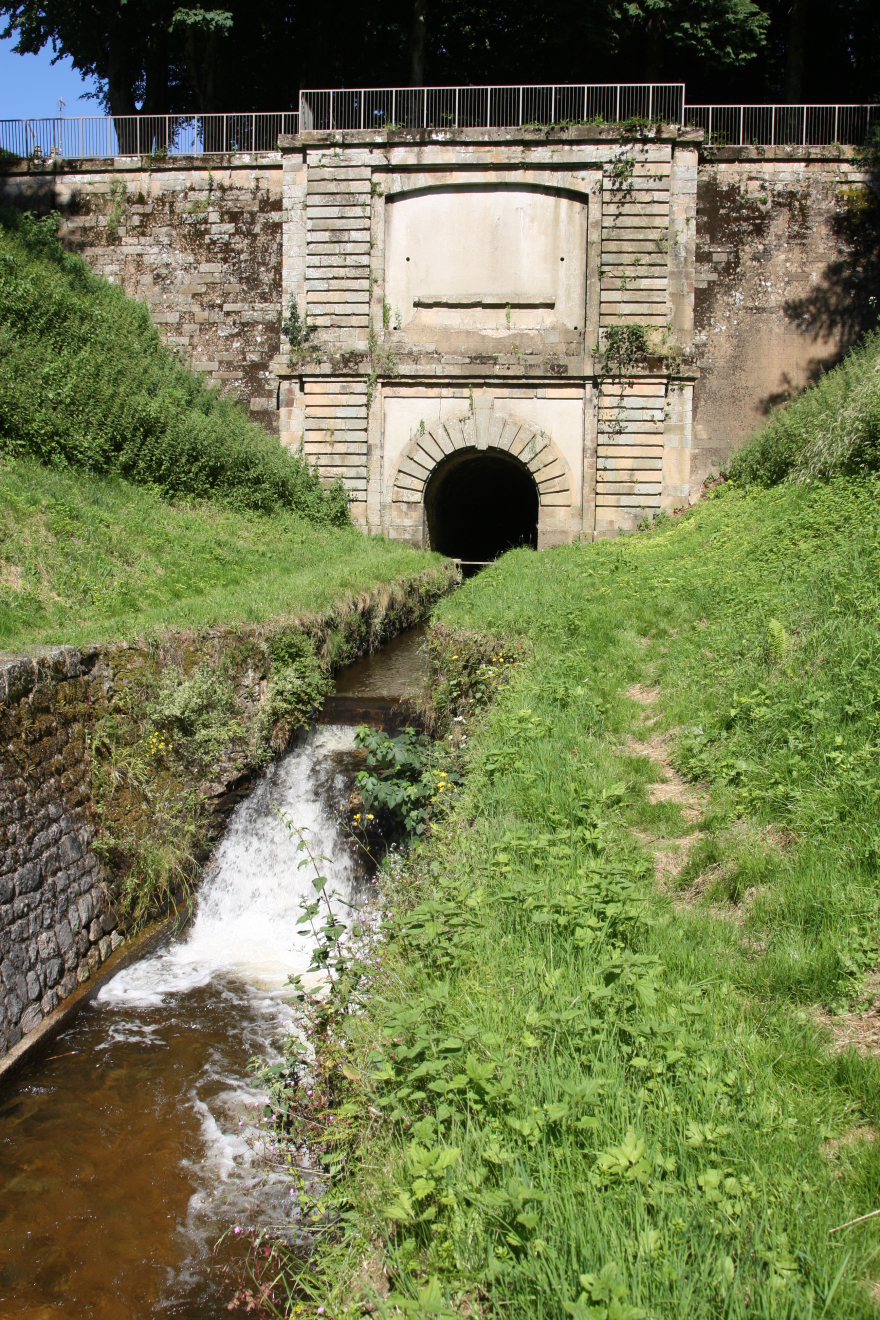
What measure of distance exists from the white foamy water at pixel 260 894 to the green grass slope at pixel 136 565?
173 cm

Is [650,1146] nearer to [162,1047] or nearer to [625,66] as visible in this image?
[162,1047]

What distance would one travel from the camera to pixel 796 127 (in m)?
17.1

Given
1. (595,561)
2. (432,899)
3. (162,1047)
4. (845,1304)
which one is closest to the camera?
(845,1304)

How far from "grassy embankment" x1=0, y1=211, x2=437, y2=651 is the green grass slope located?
3 centimetres

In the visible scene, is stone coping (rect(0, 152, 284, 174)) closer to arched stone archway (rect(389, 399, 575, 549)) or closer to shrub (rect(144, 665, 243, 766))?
arched stone archway (rect(389, 399, 575, 549))

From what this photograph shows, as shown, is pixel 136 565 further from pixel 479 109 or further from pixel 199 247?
pixel 479 109

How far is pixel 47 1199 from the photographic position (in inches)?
159

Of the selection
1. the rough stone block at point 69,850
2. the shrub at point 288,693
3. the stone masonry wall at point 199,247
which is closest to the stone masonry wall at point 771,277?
the stone masonry wall at point 199,247

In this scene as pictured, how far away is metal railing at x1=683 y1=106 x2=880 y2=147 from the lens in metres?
16.5

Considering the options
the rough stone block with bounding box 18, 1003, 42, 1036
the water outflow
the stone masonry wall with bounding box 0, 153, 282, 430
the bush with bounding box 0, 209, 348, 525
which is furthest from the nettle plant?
the rough stone block with bounding box 18, 1003, 42, 1036

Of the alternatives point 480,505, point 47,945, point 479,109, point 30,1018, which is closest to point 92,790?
point 47,945

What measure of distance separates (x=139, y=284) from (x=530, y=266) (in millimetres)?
7909

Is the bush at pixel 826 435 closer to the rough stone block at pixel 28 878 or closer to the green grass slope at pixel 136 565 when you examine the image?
the green grass slope at pixel 136 565

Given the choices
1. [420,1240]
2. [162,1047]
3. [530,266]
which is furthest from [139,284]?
A: [420,1240]
